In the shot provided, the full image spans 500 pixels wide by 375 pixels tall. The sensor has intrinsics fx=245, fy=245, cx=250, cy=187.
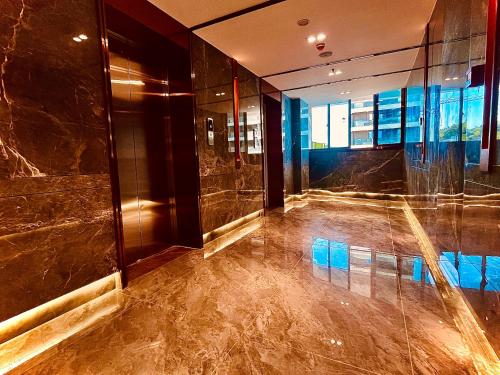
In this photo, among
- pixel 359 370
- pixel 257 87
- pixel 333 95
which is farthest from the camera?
pixel 333 95

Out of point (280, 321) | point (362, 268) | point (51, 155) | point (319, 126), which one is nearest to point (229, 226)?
point (362, 268)

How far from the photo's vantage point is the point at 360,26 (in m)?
3.42

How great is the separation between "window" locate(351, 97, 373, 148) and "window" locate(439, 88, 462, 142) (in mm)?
4972

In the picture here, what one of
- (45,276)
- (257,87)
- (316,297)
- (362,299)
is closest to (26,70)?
(45,276)

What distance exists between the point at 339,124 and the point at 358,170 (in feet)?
5.37

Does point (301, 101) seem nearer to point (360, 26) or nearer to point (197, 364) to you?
point (360, 26)

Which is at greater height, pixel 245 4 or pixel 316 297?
pixel 245 4

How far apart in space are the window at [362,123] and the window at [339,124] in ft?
0.61

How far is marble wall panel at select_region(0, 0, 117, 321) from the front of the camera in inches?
67.2

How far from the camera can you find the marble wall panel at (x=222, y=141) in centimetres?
368

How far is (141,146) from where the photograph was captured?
3.36 m

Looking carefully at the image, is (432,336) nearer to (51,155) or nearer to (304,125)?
(51,155)

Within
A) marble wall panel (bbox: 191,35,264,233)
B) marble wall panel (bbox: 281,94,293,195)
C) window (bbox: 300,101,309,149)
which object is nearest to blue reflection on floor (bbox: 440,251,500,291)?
marble wall panel (bbox: 191,35,264,233)

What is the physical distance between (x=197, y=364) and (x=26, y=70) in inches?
93.6
